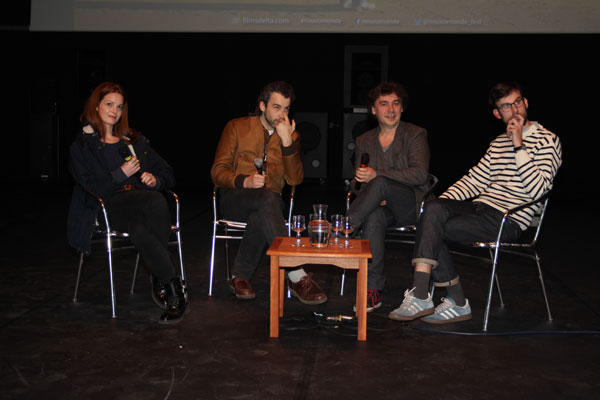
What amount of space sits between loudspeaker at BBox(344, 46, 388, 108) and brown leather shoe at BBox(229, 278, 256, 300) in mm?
5286

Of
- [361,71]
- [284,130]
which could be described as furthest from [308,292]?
[361,71]

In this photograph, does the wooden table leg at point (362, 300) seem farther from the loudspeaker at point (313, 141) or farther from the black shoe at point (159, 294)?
the loudspeaker at point (313, 141)

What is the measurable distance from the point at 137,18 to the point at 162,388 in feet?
20.1

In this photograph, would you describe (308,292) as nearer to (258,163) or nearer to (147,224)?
(258,163)

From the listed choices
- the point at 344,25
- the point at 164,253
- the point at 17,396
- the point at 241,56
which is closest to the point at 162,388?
the point at 17,396

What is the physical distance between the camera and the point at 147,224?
3031 mm

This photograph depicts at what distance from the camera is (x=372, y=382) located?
2195 millimetres

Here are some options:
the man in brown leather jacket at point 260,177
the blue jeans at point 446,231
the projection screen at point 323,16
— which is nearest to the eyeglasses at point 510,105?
the blue jeans at point 446,231

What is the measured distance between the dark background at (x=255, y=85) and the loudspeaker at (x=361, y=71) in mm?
132

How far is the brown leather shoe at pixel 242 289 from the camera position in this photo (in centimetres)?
329

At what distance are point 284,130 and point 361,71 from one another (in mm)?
5280

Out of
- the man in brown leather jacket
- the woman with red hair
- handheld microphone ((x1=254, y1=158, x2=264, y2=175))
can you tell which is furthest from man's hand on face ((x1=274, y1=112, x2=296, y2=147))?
the woman with red hair

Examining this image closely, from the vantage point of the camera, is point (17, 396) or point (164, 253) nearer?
point (17, 396)

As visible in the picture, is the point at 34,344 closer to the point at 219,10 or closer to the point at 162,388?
the point at 162,388
